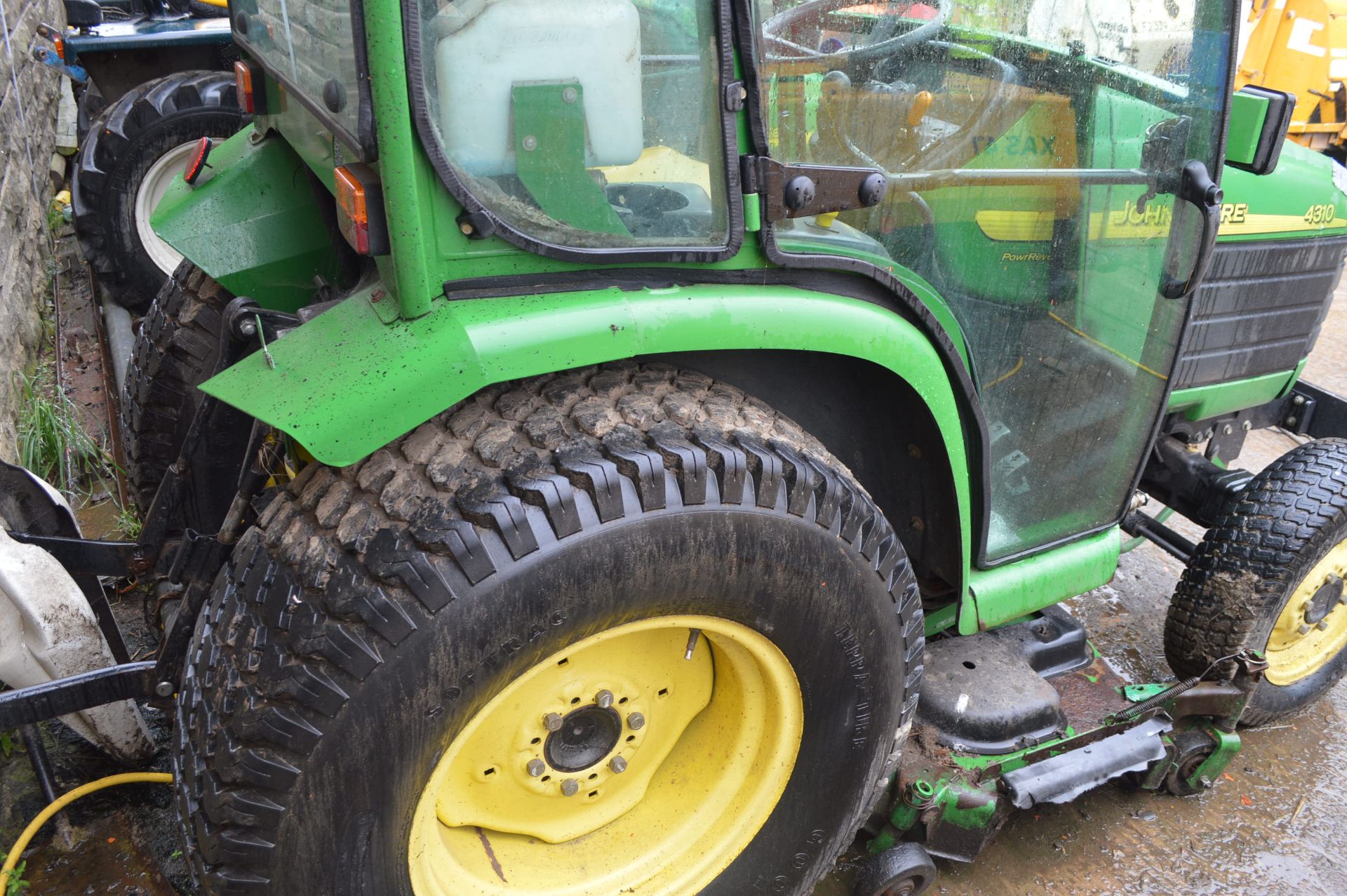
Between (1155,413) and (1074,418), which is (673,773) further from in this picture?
(1155,413)

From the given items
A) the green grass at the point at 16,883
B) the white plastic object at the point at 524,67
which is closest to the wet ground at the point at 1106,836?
the green grass at the point at 16,883

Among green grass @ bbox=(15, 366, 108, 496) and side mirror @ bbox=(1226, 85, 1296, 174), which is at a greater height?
side mirror @ bbox=(1226, 85, 1296, 174)

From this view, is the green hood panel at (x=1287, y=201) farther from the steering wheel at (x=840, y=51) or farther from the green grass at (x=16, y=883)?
the green grass at (x=16, y=883)

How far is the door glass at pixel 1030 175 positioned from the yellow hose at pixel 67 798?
197 cm

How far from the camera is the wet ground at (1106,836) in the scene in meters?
2.32

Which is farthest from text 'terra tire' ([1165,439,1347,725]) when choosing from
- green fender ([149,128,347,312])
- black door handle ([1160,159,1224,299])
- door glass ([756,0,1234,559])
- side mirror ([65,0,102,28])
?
side mirror ([65,0,102,28])

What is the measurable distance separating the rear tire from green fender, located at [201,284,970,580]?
3622 millimetres

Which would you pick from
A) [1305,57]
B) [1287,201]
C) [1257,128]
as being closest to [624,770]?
[1257,128]

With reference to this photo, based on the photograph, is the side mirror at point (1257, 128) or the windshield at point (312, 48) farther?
the side mirror at point (1257, 128)

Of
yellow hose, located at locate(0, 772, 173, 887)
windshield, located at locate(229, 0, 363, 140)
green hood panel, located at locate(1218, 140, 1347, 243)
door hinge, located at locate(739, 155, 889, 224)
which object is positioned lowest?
yellow hose, located at locate(0, 772, 173, 887)

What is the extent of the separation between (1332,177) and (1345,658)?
1.42 m

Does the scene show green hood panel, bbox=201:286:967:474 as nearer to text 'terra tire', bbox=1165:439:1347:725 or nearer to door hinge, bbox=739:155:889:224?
door hinge, bbox=739:155:889:224

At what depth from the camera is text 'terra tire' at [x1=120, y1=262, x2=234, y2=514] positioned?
8.18ft

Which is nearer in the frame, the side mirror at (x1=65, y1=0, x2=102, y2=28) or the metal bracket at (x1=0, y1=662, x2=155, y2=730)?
the metal bracket at (x1=0, y1=662, x2=155, y2=730)
